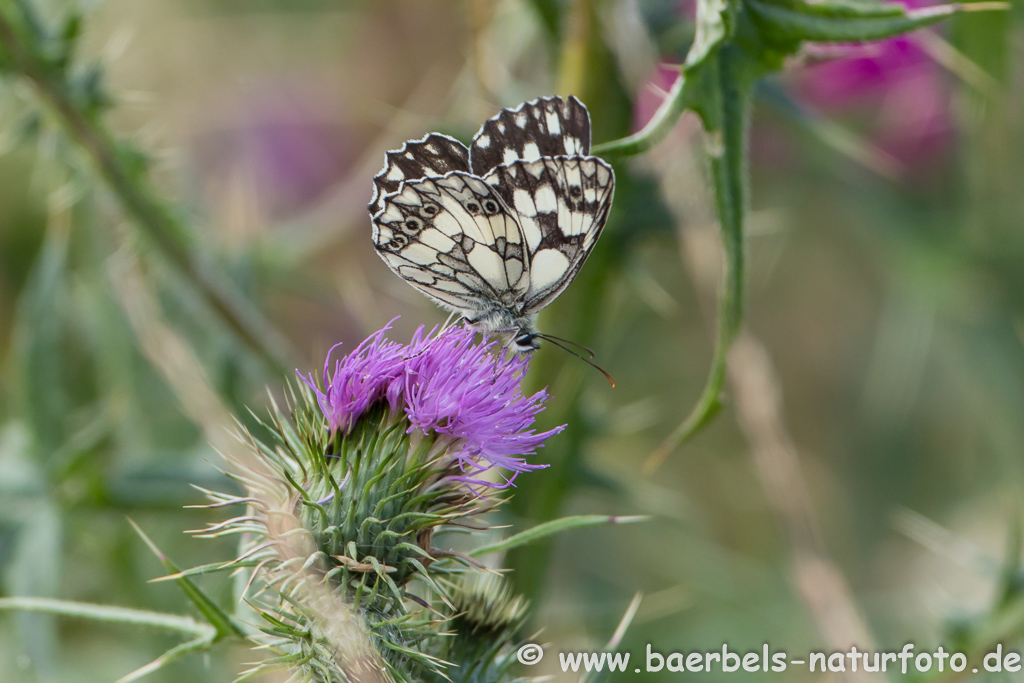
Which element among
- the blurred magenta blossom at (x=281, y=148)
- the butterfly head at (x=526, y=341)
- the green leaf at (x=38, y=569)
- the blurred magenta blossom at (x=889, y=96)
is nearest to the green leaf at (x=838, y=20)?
the butterfly head at (x=526, y=341)

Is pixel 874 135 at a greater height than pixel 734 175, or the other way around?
pixel 734 175

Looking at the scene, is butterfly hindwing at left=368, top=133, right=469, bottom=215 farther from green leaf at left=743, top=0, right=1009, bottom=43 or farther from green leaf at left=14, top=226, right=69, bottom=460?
green leaf at left=14, top=226, right=69, bottom=460

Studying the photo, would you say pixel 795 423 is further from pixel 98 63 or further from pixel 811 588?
pixel 98 63

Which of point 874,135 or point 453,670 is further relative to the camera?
point 874,135

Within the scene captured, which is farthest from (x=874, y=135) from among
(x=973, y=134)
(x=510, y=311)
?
(x=510, y=311)

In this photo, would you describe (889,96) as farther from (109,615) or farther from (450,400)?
(109,615)

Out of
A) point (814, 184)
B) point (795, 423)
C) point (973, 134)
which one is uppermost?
point (973, 134)

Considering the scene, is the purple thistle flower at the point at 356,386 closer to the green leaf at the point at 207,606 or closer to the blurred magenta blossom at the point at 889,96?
the green leaf at the point at 207,606
